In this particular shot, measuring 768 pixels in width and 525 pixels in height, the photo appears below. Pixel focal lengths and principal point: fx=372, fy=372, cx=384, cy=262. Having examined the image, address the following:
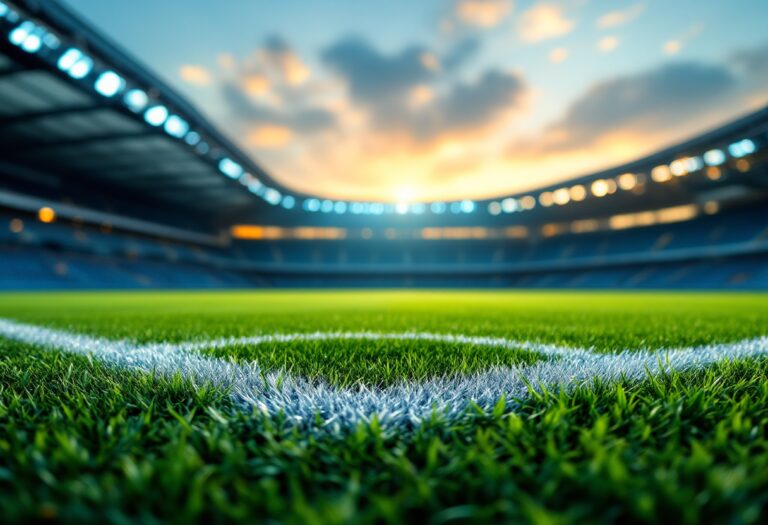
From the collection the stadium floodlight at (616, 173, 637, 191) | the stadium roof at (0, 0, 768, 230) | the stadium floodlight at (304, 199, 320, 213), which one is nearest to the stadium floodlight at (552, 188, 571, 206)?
the stadium roof at (0, 0, 768, 230)

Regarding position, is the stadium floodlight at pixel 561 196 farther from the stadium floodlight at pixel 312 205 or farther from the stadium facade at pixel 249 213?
the stadium floodlight at pixel 312 205

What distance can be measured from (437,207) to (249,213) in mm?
23053

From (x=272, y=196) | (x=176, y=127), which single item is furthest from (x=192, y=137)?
(x=272, y=196)

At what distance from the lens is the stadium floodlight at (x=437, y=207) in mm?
46425

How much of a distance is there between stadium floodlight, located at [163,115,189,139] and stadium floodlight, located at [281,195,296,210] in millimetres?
17718

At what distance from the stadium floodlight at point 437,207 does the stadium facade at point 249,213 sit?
13cm

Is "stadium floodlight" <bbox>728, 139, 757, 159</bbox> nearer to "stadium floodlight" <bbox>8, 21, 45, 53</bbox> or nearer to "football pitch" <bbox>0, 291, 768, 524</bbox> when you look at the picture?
"football pitch" <bbox>0, 291, 768, 524</bbox>

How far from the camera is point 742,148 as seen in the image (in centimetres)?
2409

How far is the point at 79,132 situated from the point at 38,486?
27950mm

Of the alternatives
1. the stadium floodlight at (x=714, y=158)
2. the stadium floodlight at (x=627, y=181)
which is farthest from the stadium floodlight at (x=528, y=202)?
the stadium floodlight at (x=714, y=158)

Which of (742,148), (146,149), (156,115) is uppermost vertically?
(156,115)

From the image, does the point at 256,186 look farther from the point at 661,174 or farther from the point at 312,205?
the point at 661,174

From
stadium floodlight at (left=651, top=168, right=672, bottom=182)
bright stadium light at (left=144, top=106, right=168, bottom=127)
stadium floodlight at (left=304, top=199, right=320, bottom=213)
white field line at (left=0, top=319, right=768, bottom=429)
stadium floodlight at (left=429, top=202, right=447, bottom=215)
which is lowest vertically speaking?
white field line at (left=0, top=319, right=768, bottom=429)

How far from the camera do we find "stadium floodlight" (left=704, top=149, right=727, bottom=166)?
25.1 metres
